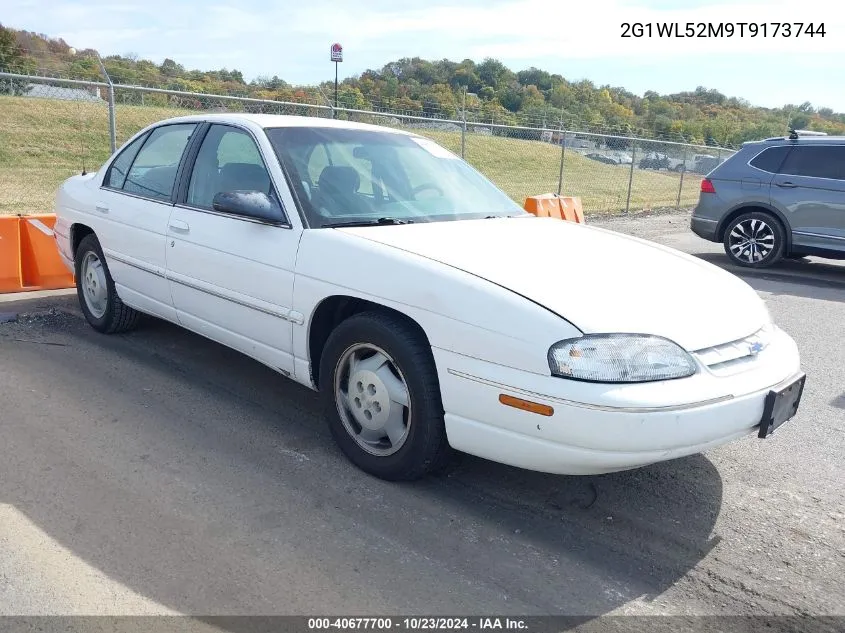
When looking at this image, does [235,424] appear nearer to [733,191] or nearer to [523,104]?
[733,191]

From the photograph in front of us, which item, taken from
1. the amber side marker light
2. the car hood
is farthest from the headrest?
the amber side marker light

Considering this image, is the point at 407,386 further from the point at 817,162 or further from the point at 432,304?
the point at 817,162

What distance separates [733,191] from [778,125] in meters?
37.3

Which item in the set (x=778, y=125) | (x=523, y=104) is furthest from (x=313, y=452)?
(x=778, y=125)

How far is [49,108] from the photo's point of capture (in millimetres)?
24062

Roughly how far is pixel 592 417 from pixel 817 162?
Result: 27.5ft

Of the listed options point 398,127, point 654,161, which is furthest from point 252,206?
point 654,161

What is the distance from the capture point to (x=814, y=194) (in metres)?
9.65

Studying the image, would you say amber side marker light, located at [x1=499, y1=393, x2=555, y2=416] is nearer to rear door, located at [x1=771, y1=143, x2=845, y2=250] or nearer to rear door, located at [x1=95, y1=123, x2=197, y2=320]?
rear door, located at [x1=95, y1=123, x2=197, y2=320]

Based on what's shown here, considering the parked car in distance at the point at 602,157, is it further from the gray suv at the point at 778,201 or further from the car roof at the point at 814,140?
the car roof at the point at 814,140

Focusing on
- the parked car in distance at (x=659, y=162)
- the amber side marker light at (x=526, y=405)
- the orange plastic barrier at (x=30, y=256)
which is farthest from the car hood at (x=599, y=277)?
the parked car in distance at (x=659, y=162)

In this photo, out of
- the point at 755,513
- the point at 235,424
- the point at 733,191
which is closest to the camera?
the point at 755,513

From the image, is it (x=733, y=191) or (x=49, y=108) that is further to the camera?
(x=49, y=108)

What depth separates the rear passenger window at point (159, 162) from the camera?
16.3 feet
